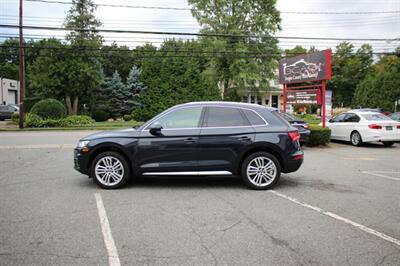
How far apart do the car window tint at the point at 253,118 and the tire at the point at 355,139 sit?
9.38 m

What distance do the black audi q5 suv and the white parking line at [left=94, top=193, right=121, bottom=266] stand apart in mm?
1133

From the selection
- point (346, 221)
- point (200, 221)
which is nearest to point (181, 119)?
point (200, 221)

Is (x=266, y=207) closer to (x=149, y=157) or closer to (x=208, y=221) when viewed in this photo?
(x=208, y=221)

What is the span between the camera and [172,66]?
2967 centimetres

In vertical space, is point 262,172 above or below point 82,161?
below

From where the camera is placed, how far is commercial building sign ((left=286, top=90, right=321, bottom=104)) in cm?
1518

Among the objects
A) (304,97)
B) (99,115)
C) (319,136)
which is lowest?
(319,136)

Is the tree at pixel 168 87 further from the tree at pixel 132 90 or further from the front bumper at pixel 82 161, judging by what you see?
the front bumper at pixel 82 161

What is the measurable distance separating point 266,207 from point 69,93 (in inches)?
1320

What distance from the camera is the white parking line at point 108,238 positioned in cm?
366

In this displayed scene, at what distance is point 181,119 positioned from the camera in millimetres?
6789

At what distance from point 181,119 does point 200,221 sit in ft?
8.00

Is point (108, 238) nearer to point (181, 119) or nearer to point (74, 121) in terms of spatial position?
point (181, 119)

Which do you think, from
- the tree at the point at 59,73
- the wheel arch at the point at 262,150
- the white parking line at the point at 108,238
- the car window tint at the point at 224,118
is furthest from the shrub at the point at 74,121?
the wheel arch at the point at 262,150
